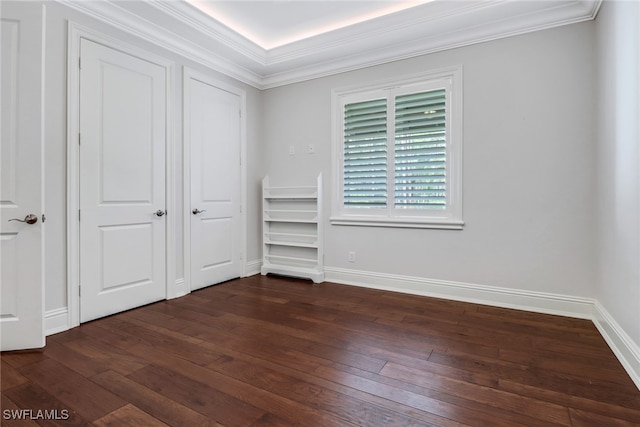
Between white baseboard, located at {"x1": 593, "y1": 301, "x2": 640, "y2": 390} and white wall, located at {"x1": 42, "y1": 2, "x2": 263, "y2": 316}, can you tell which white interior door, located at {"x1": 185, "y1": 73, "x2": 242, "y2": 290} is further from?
white baseboard, located at {"x1": 593, "y1": 301, "x2": 640, "y2": 390}

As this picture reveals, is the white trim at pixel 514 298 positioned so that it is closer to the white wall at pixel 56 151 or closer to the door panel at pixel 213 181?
the door panel at pixel 213 181

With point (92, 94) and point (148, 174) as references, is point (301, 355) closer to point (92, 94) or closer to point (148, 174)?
point (148, 174)

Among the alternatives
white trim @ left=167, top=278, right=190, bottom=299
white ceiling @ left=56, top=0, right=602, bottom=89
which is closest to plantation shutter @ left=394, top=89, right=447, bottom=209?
white ceiling @ left=56, top=0, right=602, bottom=89

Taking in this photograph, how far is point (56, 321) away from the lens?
242 centimetres

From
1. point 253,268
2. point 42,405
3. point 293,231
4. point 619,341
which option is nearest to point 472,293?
Answer: point 619,341

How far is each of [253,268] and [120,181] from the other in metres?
2.01

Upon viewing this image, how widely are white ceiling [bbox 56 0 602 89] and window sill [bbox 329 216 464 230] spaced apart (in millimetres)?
1756

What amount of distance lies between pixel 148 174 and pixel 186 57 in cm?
135

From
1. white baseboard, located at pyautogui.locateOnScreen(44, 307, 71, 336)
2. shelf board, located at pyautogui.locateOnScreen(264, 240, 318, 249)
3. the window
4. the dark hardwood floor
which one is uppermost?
the window

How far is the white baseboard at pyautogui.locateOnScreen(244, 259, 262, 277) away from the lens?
13.9 feet

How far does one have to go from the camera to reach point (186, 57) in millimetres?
3400

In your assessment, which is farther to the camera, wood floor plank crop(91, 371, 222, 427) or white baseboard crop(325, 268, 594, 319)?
white baseboard crop(325, 268, 594, 319)

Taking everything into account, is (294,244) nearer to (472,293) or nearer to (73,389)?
(472,293)

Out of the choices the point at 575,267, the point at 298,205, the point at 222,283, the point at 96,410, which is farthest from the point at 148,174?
the point at 575,267
